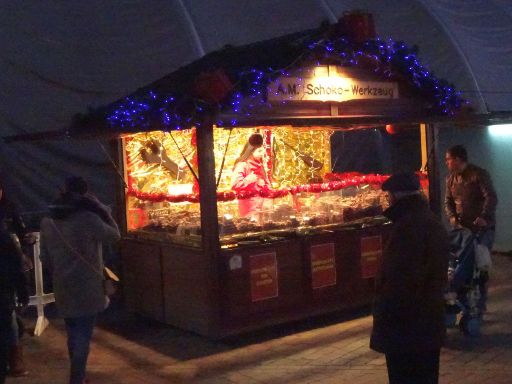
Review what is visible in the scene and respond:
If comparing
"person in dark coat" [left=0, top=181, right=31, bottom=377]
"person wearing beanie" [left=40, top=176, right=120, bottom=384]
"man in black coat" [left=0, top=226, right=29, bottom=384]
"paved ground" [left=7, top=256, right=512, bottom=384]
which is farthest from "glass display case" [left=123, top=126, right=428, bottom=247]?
"man in black coat" [left=0, top=226, right=29, bottom=384]

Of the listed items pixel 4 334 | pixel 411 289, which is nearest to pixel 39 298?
pixel 4 334

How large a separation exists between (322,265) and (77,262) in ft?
A: 9.79

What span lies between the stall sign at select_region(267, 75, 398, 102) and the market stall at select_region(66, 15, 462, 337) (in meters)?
0.01

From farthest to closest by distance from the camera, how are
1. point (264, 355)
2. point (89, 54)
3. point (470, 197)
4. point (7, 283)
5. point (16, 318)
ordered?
point (89, 54) → point (470, 197) → point (264, 355) → point (16, 318) → point (7, 283)

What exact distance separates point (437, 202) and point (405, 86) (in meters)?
1.44

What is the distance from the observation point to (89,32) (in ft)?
33.9

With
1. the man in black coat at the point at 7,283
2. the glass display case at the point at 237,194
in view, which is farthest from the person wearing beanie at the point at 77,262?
the glass display case at the point at 237,194

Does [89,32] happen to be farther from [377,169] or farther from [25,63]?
[377,169]

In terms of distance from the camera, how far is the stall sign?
7051 mm

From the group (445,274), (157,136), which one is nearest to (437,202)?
(157,136)

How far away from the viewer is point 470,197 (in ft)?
25.4

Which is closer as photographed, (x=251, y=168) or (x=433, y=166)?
(x=251, y=168)

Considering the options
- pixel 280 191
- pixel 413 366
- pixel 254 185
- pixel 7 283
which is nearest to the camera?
pixel 413 366

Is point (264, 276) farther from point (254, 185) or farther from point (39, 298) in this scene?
point (39, 298)
